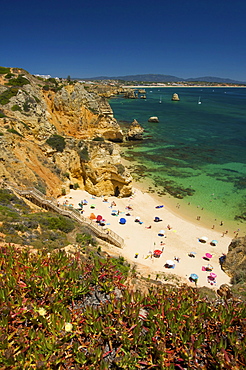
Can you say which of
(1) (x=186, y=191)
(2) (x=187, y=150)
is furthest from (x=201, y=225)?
(2) (x=187, y=150)

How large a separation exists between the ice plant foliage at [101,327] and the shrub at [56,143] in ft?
75.4

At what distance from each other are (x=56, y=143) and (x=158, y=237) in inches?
667

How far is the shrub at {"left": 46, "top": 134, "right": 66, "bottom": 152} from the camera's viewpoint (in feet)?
91.6

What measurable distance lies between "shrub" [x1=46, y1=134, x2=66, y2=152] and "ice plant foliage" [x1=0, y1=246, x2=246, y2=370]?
75.4 feet

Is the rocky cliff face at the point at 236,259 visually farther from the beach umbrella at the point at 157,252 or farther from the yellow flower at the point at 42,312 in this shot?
the yellow flower at the point at 42,312

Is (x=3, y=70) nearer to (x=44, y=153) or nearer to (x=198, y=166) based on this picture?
(x=44, y=153)

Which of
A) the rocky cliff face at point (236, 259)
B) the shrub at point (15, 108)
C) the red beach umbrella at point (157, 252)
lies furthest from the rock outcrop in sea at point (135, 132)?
the rocky cliff face at point (236, 259)

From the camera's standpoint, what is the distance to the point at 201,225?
85.4 feet

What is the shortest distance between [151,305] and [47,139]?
26520 mm

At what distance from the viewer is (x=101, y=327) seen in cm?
502

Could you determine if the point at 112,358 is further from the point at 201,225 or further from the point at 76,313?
the point at 201,225

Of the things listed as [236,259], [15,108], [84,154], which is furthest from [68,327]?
[15,108]

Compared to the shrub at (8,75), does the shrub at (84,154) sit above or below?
below

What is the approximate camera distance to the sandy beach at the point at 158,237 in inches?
722
